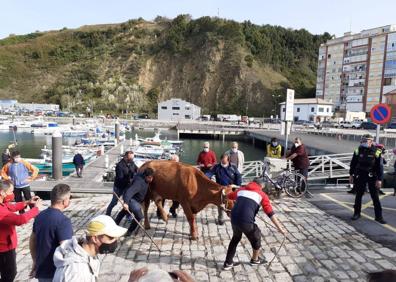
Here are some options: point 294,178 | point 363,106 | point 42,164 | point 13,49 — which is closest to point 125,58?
point 13,49

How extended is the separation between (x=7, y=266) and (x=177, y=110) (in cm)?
8137

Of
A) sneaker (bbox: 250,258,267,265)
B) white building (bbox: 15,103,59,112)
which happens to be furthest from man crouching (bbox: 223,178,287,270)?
white building (bbox: 15,103,59,112)

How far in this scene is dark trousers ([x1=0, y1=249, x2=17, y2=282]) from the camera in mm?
4344

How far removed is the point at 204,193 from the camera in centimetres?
721

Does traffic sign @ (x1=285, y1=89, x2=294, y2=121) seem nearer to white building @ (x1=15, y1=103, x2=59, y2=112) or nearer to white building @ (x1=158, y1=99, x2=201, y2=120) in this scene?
white building @ (x1=158, y1=99, x2=201, y2=120)

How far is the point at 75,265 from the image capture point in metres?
2.71

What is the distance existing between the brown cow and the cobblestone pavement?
73 centimetres

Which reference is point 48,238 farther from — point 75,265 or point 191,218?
point 191,218

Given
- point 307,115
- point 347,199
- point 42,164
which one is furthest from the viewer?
point 307,115

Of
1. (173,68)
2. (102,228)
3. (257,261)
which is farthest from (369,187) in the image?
(173,68)

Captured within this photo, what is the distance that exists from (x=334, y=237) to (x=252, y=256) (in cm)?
248

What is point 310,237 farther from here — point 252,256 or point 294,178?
point 294,178

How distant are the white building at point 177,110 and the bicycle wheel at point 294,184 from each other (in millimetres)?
73752

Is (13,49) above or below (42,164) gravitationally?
above
